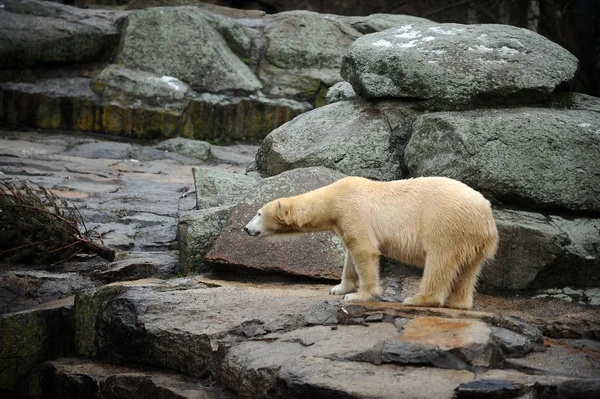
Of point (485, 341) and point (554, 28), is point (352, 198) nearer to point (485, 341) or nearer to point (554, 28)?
point (485, 341)

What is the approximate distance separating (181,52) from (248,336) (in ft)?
25.1

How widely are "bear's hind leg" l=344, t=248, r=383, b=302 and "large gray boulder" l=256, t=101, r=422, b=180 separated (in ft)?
5.82

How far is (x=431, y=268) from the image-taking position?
4785 mm

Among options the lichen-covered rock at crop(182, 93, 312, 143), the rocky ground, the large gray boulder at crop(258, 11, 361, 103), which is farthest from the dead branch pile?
the large gray boulder at crop(258, 11, 361, 103)

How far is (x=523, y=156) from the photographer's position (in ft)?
20.1

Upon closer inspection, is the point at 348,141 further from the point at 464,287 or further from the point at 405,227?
the point at 464,287

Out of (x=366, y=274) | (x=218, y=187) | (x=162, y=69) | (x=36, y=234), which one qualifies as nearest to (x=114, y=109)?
(x=162, y=69)

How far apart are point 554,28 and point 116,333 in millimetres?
8430

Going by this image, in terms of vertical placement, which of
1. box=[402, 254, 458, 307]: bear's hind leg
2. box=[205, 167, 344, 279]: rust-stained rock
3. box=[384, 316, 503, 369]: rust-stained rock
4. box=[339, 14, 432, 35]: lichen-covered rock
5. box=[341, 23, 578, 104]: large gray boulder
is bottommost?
box=[205, 167, 344, 279]: rust-stained rock

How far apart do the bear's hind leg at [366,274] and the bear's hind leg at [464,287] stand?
468 mm

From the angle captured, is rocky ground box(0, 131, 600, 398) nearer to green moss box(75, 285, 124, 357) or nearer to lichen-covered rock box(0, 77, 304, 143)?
green moss box(75, 285, 124, 357)

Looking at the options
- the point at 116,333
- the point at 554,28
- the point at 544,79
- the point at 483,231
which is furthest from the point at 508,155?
the point at 554,28

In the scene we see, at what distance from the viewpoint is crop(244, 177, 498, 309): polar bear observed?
4.75 metres

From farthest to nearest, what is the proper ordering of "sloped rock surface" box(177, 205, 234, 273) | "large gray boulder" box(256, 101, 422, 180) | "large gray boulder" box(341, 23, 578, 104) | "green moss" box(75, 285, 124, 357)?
"large gray boulder" box(256, 101, 422, 180), "large gray boulder" box(341, 23, 578, 104), "sloped rock surface" box(177, 205, 234, 273), "green moss" box(75, 285, 124, 357)
